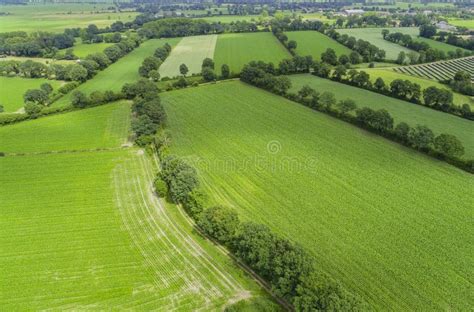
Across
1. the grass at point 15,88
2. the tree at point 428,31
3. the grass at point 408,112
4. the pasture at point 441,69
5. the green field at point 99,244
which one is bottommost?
the green field at point 99,244

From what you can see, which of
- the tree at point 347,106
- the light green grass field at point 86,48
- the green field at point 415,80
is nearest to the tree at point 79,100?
the light green grass field at point 86,48

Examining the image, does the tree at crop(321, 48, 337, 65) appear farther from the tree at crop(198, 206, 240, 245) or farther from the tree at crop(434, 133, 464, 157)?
the tree at crop(198, 206, 240, 245)

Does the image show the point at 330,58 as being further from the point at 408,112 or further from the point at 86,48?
the point at 86,48

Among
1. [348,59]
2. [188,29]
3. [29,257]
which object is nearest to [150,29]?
[188,29]

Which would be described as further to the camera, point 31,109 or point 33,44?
point 33,44

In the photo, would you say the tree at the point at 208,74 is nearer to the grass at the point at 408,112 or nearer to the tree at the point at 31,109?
the grass at the point at 408,112

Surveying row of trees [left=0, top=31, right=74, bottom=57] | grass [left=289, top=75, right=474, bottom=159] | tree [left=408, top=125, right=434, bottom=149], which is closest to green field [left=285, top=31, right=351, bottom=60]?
grass [left=289, top=75, right=474, bottom=159]

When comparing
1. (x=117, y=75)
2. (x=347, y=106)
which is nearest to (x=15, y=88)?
(x=117, y=75)
